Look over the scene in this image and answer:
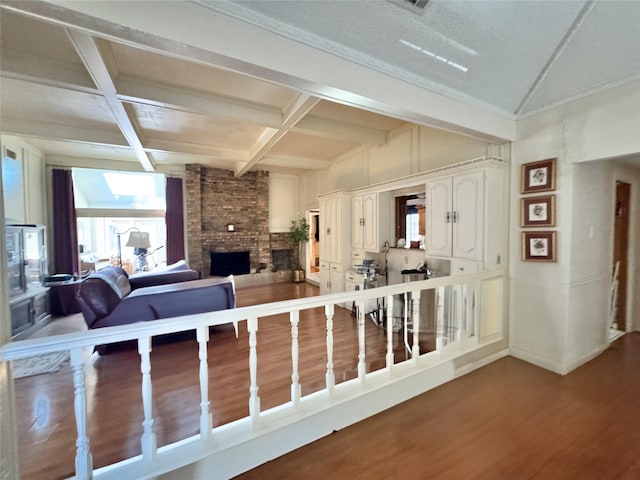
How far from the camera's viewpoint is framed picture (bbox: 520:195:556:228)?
2.69 metres

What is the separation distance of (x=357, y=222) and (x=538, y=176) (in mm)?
2740

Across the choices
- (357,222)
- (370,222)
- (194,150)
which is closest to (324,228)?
(357,222)

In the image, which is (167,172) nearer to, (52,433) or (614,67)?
(52,433)

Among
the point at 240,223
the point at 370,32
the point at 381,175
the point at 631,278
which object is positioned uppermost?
the point at 370,32

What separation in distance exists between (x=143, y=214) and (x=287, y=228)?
12.1 feet

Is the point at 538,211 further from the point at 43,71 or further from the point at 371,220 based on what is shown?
the point at 43,71

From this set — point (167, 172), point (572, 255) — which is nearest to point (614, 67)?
point (572, 255)

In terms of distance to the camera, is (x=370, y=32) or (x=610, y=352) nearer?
(x=370, y=32)

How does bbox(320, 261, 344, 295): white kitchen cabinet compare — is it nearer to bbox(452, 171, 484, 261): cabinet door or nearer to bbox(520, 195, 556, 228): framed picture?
bbox(452, 171, 484, 261): cabinet door

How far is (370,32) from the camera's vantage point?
1801 mm

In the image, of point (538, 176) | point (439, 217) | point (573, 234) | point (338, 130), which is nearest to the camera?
point (573, 234)

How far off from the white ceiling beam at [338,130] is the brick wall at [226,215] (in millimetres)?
3748

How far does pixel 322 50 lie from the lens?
1791mm

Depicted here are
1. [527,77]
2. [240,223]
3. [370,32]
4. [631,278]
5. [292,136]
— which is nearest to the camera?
[370,32]
